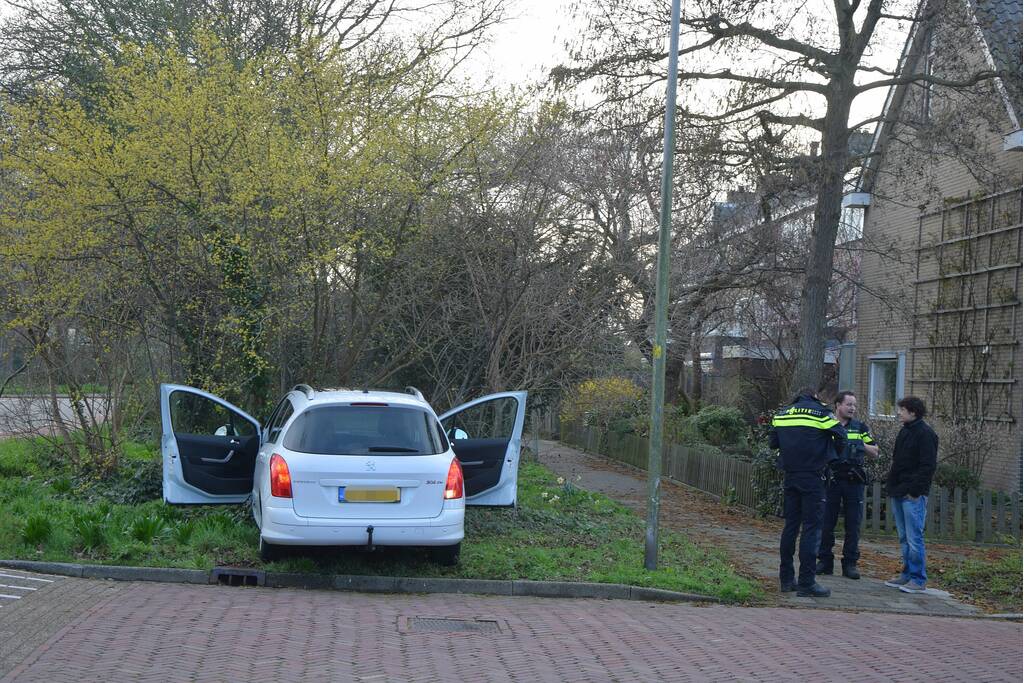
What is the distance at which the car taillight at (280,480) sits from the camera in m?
9.09

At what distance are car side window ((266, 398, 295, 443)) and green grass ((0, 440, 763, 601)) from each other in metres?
1.05

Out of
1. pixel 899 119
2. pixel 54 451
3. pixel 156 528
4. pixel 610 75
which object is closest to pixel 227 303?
pixel 156 528

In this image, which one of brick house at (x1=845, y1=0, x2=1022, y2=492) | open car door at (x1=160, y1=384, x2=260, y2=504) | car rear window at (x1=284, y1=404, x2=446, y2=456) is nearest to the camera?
car rear window at (x1=284, y1=404, x2=446, y2=456)

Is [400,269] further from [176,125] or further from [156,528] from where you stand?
[156,528]

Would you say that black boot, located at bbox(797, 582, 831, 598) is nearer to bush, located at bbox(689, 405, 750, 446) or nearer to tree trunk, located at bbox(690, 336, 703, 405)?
bush, located at bbox(689, 405, 750, 446)

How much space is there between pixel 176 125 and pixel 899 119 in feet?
35.0

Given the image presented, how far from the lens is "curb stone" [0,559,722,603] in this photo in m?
9.43

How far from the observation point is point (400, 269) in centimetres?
1316

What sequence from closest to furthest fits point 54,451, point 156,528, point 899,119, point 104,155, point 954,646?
point 954,646 → point 156,528 → point 104,155 → point 54,451 → point 899,119

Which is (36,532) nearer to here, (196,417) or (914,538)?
(196,417)

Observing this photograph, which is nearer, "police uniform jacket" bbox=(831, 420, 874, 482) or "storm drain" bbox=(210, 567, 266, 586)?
"storm drain" bbox=(210, 567, 266, 586)

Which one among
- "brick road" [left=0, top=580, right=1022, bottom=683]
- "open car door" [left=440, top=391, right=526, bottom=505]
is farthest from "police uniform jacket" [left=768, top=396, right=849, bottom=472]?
"open car door" [left=440, top=391, right=526, bottom=505]

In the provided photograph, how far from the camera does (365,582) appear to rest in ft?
31.1

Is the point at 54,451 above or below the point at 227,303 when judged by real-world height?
below
